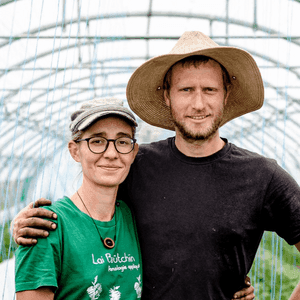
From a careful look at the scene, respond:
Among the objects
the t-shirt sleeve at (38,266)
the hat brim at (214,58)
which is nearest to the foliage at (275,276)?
the hat brim at (214,58)

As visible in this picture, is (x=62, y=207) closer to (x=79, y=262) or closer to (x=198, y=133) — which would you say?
(x=79, y=262)

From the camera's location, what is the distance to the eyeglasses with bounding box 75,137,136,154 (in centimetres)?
140

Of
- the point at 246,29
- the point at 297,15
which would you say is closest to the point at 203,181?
the point at 297,15

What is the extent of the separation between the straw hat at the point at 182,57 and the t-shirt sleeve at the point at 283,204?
1.68 ft

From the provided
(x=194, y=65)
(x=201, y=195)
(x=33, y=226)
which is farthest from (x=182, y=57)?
(x=33, y=226)

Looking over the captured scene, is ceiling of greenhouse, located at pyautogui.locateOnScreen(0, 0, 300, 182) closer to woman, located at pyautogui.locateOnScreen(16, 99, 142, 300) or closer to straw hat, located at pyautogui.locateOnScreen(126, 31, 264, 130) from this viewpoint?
straw hat, located at pyautogui.locateOnScreen(126, 31, 264, 130)

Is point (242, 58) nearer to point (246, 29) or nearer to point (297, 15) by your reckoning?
point (297, 15)

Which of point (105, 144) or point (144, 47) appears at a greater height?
point (144, 47)

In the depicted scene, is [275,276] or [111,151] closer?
[111,151]

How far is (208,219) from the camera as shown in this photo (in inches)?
58.2

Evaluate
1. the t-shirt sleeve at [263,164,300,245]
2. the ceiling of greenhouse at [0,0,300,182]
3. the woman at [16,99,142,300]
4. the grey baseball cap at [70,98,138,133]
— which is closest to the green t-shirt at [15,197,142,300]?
the woman at [16,99,142,300]

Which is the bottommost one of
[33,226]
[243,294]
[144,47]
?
[243,294]

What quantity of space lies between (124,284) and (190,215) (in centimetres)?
38

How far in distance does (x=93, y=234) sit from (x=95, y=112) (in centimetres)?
46
